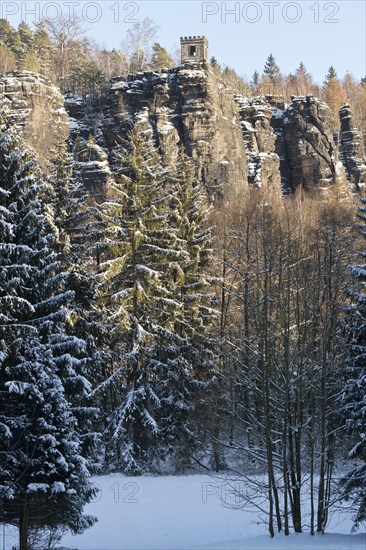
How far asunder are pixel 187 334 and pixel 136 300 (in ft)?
9.52

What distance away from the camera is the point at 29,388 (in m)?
12.6

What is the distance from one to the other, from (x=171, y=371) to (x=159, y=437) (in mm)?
2510

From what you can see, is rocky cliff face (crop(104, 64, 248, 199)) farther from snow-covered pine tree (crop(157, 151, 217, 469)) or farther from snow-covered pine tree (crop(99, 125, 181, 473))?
snow-covered pine tree (crop(99, 125, 181, 473))

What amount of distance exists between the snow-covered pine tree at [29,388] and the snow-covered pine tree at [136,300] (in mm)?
8831

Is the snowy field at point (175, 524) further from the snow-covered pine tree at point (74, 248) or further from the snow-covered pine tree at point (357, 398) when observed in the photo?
the snow-covered pine tree at point (74, 248)

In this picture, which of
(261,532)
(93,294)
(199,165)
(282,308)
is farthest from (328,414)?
(199,165)

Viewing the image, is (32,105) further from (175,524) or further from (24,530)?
(24,530)

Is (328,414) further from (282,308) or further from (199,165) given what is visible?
(199,165)

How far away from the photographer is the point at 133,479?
22.0 meters

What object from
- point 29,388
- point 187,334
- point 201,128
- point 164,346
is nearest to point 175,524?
point 29,388

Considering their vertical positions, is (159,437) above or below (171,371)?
below

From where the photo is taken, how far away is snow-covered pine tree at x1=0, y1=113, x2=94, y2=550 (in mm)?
12523

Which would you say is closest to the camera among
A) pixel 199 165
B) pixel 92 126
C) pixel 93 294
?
pixel 93 294

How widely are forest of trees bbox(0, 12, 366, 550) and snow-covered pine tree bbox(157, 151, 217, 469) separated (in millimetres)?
77
